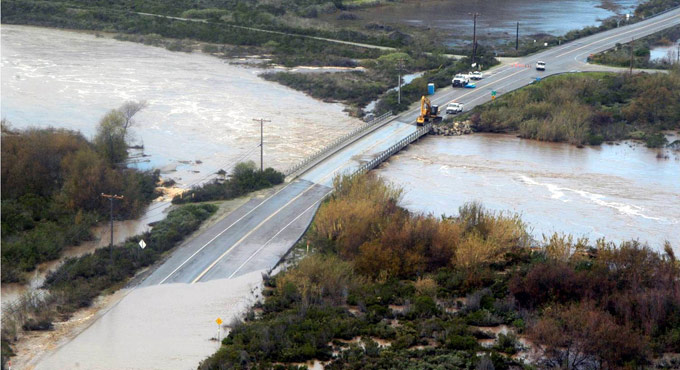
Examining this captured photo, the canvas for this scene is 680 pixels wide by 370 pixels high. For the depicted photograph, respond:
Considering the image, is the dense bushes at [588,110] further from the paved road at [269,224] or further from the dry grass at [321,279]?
the dry grass at [321,279]

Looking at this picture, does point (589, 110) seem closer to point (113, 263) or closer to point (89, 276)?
point (113, 263)

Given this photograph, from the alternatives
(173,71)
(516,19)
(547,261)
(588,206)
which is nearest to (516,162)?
(588,206)

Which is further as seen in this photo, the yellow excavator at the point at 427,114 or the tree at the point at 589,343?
the yellow excavator at the point at 427,114

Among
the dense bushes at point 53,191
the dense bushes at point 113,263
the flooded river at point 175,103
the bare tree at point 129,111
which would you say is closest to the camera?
the dense bushes at point 113,263

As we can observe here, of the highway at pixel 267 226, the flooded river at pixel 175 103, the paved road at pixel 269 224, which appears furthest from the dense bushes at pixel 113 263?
the flooded river at pixel 175 103

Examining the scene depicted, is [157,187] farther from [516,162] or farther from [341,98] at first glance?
[341,98]
